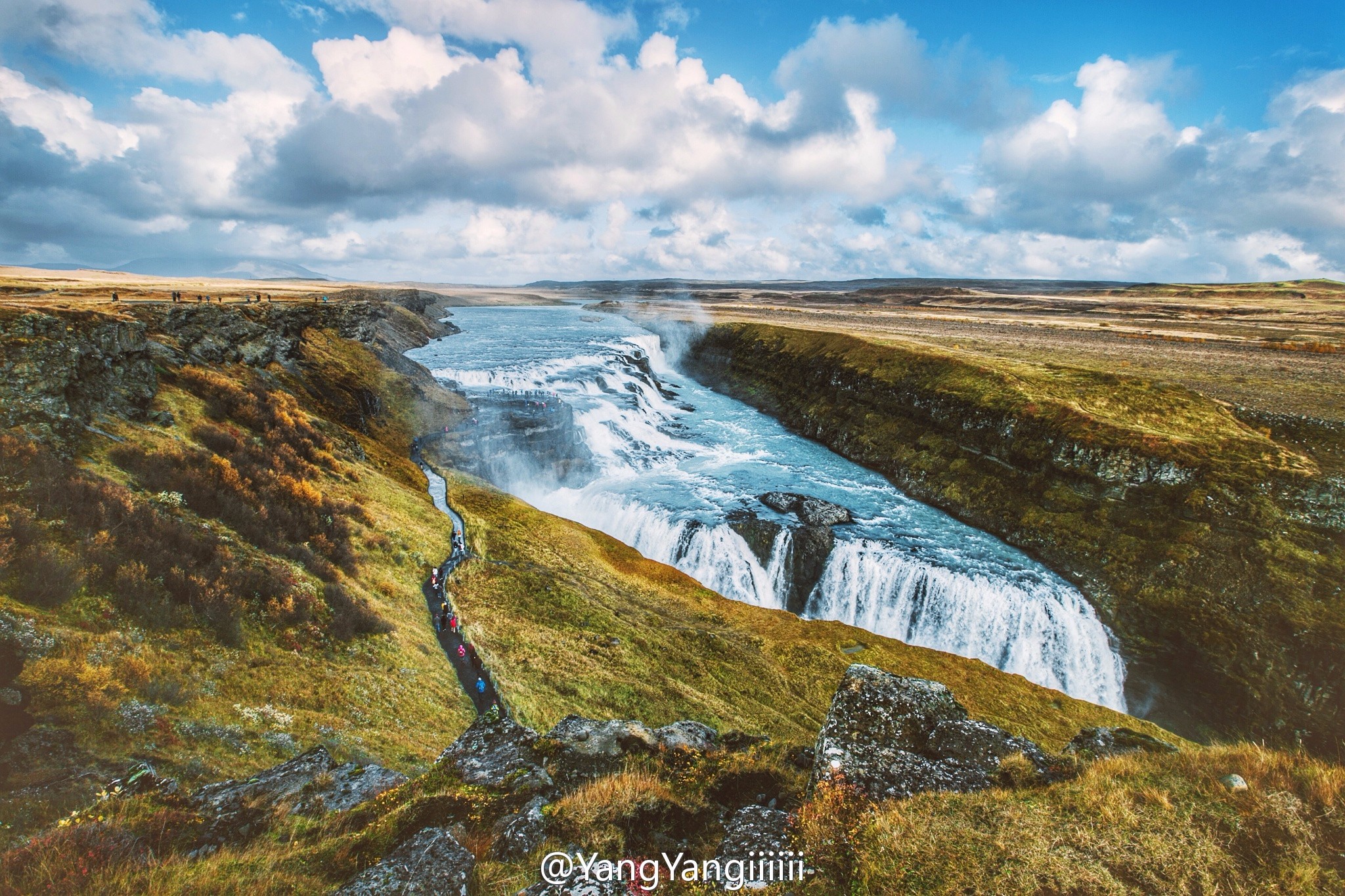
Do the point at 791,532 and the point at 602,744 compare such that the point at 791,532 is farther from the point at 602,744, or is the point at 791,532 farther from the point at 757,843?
the point at 757,843

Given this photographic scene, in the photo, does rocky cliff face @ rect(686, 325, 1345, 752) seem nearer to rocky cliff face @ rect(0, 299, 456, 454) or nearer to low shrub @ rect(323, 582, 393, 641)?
low shrub @ rect(323, 582, 393, 641)

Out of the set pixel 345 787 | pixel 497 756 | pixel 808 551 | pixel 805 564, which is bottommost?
pixel 805 564

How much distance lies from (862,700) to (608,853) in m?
5.70

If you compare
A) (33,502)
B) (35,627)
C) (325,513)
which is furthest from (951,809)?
(325,513)

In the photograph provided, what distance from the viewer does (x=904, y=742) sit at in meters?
9.89

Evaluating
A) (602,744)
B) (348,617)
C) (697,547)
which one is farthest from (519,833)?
(697,547)

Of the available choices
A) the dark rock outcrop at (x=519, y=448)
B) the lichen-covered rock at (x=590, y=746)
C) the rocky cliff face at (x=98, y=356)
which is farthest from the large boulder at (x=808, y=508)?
the rocky cliff face at (x=98, y=356)

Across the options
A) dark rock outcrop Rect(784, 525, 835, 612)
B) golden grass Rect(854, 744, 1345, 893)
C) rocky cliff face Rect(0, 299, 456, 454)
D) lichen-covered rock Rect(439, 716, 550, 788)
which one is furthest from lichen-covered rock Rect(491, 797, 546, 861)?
dark rock outcrop Rect(784, 525, 835, 612)

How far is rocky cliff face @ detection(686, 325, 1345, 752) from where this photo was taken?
24.2m

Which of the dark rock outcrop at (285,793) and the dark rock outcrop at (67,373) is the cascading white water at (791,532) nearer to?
the dark rock outcrop at (285,793)

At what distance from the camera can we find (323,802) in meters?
10.1

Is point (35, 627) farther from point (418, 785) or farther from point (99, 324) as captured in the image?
point (99, 324)

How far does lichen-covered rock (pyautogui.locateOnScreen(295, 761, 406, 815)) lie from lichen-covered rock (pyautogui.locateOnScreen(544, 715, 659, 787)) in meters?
3.40

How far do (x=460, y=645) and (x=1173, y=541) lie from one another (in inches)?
1575
